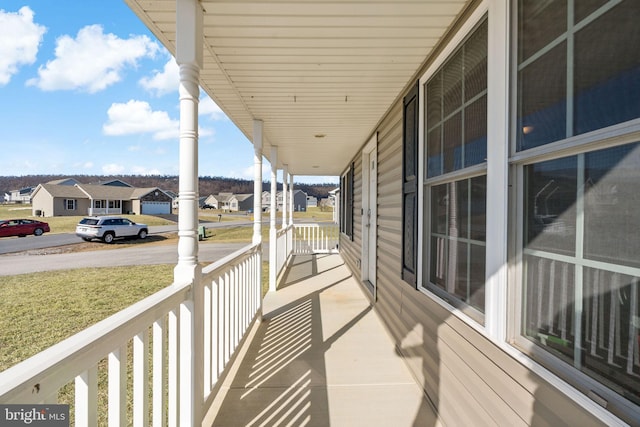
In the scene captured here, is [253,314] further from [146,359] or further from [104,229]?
[104,229]

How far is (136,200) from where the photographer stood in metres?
42.3

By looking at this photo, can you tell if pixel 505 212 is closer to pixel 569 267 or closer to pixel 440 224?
pixel 569 267

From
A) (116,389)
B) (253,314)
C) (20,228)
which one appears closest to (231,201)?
(20,228)

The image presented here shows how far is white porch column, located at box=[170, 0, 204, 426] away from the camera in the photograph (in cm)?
177

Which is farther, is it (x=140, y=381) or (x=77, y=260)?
(x=77, y=260)

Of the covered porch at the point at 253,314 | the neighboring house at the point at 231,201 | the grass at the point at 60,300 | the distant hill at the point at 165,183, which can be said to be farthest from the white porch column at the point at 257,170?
the neighboring house at the point at 231,201

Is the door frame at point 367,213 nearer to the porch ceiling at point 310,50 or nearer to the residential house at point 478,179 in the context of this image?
the porch ceiling at point 310,50

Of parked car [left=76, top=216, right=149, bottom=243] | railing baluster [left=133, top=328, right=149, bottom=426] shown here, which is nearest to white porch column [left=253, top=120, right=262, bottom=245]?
railing baluster [left=133, top=328, right=149, bottom=426]

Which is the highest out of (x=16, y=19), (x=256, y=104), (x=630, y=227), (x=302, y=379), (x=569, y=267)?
(x=16, y=19)

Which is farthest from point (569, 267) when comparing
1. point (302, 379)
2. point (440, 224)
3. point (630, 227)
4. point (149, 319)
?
point (302, 379)

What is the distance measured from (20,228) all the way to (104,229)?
29.4 ft

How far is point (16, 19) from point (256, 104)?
2259 cm

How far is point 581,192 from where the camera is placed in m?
1.06

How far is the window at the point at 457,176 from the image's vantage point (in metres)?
1.73
